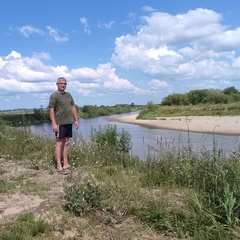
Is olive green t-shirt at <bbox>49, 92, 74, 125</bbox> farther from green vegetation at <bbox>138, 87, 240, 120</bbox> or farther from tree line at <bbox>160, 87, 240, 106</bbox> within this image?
tree line at <bbox>160, 87, 240, 106</bbox>

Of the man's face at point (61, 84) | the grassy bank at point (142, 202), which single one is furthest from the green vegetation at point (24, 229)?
the man's face at point (61, 84)

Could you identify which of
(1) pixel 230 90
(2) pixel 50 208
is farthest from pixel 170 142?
(1) pixel 230 90

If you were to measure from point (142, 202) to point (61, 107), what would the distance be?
11.7 feet

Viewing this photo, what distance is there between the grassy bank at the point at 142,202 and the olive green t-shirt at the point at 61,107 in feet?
4.24

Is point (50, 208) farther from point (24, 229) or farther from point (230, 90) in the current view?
point (230, 90)

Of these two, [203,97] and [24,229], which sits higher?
[203,97]

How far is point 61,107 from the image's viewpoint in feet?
24.7

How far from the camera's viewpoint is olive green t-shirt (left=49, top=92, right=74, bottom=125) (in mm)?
7492

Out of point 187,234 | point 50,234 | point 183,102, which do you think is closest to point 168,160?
point 187,234

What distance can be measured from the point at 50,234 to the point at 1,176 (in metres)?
3.30

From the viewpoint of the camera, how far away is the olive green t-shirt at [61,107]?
749cm

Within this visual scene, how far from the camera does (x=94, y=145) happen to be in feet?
30.7

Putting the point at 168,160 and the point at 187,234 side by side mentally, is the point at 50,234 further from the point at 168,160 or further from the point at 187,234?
the point at 168,160

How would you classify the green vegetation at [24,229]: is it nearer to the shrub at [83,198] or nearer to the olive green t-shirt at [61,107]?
the shrub at [83,198]
